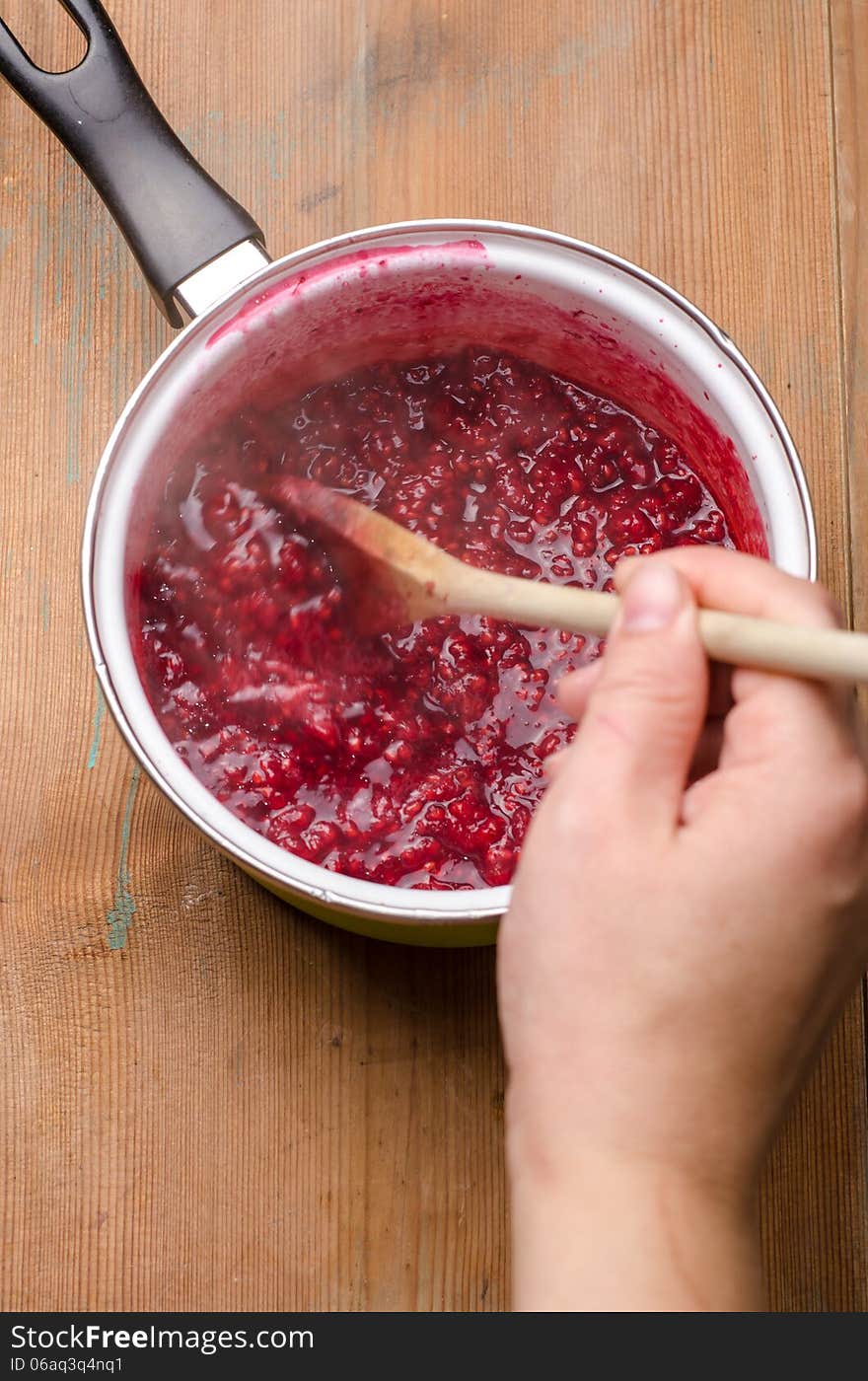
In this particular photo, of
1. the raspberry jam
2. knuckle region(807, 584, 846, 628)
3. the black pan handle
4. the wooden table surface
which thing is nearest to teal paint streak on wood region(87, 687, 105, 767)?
the wooden table surface

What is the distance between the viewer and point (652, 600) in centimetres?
69

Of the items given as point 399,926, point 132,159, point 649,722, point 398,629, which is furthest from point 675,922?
Answer: point 132,159

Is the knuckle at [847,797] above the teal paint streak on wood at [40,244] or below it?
below

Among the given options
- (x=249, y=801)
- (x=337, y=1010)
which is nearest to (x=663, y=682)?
(x=249, y=801)

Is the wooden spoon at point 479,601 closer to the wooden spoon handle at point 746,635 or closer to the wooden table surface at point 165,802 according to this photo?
the wooden spoon handle at point 746,635

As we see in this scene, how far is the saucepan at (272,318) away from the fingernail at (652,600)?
179mm

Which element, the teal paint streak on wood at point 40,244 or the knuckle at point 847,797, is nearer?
the knuckle at point 847,797

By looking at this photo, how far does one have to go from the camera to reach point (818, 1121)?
105 centimetres

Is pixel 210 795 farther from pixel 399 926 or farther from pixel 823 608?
pixel 823 608

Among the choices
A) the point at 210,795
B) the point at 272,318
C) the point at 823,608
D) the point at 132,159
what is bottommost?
the point at 823,608

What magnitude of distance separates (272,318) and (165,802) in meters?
0.44

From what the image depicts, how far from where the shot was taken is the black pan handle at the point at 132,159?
90 cm

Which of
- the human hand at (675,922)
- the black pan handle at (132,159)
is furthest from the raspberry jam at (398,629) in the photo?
the human hand at (675,922)

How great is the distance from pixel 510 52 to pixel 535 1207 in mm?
1038
